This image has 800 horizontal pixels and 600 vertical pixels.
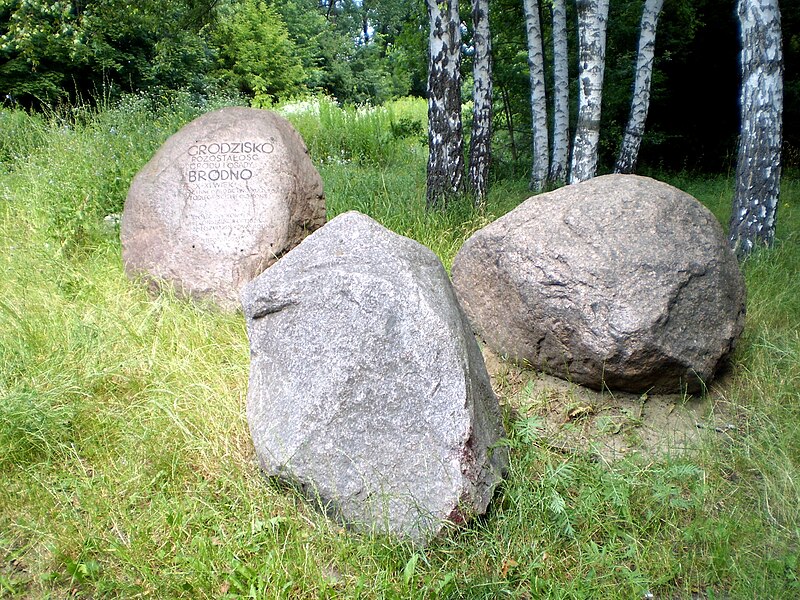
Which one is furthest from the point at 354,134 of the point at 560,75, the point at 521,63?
the point at 560,75

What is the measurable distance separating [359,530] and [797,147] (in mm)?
12360

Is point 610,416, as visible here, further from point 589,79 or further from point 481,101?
point 481,101

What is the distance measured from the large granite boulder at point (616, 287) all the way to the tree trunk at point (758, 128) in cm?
185

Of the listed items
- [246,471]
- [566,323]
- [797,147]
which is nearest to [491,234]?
[566,323]

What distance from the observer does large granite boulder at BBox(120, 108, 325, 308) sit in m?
4.71

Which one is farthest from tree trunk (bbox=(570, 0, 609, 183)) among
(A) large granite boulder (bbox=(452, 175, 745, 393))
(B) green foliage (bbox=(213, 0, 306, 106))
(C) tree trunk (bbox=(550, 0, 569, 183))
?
(B) green foliage (bbox=(213, 0, 306, 106))

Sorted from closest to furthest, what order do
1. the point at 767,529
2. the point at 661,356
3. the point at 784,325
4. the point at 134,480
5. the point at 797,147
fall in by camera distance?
1. the point at 767,529
2. the point at 134,480
3. the point at 661,356
4. the point at 784,325
5. the point at 797,147

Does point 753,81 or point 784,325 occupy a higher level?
point 753,81

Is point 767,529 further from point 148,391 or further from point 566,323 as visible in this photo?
point 148,391

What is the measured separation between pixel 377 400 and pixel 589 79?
4.46m

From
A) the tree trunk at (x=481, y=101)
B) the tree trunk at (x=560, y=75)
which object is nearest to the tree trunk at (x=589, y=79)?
the tree trunk at (x=481, y=101)

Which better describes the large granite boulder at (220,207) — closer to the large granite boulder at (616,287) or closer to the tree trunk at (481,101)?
the large granite boulder at (616,287)

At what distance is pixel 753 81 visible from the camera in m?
5.15

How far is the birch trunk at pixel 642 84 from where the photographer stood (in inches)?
306
